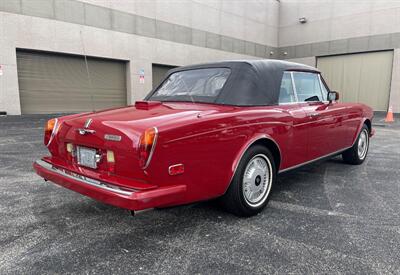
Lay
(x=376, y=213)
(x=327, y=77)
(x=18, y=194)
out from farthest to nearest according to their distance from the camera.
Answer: (x=327, y=77) → (x=18, y=194) → (x=376, y=213)

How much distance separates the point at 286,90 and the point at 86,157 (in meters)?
2.39

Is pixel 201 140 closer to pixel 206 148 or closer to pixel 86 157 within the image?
pixel 206 148

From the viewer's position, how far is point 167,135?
2.32 metres

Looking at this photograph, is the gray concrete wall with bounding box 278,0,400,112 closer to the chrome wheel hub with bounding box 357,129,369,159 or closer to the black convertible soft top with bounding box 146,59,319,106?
the chrome wheel hub with bounding box 357,129,369,159

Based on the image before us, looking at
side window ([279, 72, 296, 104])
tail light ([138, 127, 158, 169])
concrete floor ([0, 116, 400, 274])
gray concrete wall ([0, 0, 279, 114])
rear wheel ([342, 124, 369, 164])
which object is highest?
gray concrete wall ([0, 0, 279, 114])

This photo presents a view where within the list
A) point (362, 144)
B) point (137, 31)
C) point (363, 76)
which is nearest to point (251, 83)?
point (362, 144)

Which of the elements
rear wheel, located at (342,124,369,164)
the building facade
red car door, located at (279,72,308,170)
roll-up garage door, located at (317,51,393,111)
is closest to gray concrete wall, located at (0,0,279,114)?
the building facade

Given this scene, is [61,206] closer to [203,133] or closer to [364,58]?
[203,133]

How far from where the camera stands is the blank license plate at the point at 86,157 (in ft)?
8.77

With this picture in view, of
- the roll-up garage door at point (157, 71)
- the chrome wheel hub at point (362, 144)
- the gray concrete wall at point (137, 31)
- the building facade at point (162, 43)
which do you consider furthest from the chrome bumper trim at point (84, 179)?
the roll-up garage door at point (157, 71)

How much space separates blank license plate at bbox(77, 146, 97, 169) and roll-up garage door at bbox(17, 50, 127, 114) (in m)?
9.50

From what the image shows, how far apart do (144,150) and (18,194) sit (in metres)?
2.38

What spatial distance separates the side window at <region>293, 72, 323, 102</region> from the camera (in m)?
3.97

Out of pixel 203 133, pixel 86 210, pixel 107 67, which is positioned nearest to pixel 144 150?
pixel 203 133
